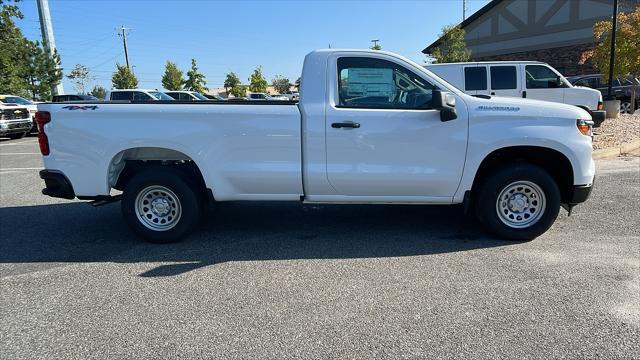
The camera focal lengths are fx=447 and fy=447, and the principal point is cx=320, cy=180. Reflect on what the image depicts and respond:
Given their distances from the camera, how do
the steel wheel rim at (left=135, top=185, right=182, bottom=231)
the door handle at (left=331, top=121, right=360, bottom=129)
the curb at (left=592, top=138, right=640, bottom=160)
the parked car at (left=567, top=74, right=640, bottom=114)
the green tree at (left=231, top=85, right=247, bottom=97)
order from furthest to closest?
the green tree at (left=231, top=85, right=247, bottom=97) < the parked car at (left=567, top=74, right=640, bottom=114) < the curb at (left=592, top=138, right=640, bottom=160) < the steel wheel rim at (left=135, top=185, right=182, bottom=231) < the door handle at (left=331, top=121, right=360, bottom=129)

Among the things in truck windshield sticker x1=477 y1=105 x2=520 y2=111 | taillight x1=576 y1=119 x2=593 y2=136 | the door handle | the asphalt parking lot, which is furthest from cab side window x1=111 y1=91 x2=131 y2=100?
taillight x1=576 y1=119 x2=593 y2=136

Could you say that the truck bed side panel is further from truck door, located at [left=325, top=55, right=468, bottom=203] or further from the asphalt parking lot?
the asphalt parking lot

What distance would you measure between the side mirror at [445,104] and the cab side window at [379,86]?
245 millimetres

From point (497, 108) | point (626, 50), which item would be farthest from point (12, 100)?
point (626, 50)

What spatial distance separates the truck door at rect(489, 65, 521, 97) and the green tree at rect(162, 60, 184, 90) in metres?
52.6

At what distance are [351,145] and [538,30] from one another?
42.0m

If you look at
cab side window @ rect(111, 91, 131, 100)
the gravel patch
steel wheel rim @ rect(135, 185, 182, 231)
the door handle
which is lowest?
the gravel patch

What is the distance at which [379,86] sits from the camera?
4738 millimetres

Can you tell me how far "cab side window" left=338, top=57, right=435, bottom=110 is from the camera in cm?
468

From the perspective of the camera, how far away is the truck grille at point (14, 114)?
18231 mm

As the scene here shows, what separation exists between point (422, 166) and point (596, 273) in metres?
1.84

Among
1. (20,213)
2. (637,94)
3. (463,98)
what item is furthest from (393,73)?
(637,94)

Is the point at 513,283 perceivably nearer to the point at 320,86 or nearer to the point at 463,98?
the point at 463,98

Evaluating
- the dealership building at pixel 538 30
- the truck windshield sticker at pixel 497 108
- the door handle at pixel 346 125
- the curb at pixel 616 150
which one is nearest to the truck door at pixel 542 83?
the curb at pixel 616 150
